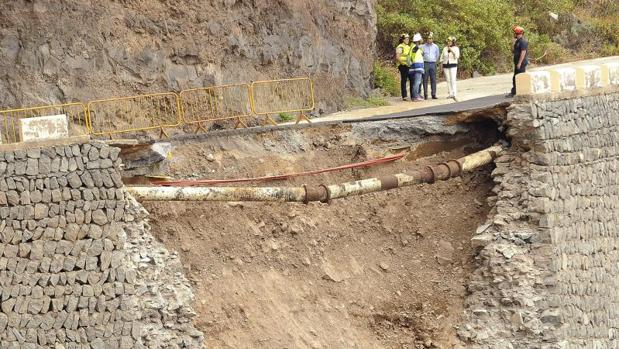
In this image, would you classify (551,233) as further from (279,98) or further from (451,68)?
(451,68)

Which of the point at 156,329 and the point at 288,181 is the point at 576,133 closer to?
the point at 288,181

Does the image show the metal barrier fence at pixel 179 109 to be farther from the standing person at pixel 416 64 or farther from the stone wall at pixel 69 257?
the standing person at pixel 416 64

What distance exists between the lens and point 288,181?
18.1 meters

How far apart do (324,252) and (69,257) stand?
468 centimetres

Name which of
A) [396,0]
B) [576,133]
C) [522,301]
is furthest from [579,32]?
[522,301]

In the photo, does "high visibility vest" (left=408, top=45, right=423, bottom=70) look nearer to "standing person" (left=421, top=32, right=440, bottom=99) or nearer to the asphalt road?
"standing person" (left=421, top=32, right=440, bottom=99)

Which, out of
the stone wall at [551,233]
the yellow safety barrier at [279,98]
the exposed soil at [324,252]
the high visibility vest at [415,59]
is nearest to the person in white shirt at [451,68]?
the high visibility vest at [415,59]

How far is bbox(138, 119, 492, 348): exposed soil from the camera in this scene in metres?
16.5

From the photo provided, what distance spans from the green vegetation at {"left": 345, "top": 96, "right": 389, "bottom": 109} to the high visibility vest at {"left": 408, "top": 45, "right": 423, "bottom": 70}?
1031 millimetres

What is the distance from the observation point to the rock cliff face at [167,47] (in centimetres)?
1920

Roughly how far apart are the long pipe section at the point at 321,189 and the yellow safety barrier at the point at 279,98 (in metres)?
2.48

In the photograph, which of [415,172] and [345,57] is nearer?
[415,172]

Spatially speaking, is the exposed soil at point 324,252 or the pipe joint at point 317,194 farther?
the pipe joint at point 317,194

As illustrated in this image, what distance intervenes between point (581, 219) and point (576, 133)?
1.41 m
